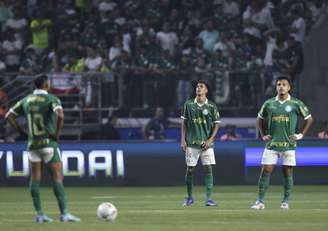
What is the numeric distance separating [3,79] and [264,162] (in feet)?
41.3

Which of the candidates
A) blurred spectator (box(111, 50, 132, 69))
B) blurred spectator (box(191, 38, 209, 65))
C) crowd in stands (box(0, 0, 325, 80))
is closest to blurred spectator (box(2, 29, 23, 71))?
crowd in stands (box(0, 0, 325, 80))

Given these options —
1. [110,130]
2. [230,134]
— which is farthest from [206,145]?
[110,130]

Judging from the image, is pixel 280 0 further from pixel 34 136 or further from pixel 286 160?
pixel 34 136

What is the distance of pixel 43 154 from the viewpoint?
1582 centimetres

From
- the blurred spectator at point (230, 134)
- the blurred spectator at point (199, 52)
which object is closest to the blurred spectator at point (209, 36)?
the blurred spectator at point (199, 52)

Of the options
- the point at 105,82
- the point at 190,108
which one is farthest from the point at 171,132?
the point at 190,108

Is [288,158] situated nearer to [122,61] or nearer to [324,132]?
[324,132]

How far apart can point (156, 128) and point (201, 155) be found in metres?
8.69

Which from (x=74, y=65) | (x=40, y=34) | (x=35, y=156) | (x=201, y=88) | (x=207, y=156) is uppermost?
(x=40, y=34)

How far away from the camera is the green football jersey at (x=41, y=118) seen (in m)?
15.8

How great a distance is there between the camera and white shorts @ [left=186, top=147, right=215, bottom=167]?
19812 millimetres

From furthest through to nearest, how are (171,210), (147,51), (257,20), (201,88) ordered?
(257,20), (147,51), (201,88), (171,210)

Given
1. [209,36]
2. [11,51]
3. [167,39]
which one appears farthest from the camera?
[11,51]

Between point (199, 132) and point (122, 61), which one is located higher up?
point (122, 61)
